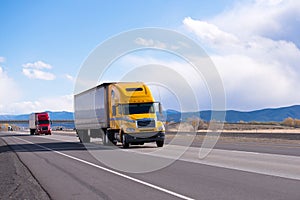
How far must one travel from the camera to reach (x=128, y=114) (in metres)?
26.3

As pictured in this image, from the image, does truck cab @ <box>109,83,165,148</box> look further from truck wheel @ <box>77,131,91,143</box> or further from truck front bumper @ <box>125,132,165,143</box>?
truck wheel @ <box>77,131,91,143</box>

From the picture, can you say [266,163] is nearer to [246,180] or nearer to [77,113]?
[246,180]

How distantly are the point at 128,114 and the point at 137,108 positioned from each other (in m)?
0.67

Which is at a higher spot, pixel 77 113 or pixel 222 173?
pixel 77 113

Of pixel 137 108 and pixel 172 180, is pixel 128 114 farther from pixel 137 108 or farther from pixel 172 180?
pixel 172 180

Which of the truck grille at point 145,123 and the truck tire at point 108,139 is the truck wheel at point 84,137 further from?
the truck grille at point 145,123

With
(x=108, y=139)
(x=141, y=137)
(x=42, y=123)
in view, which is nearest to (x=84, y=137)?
(x=108, y=139)

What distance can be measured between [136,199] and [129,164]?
7499 millimetres

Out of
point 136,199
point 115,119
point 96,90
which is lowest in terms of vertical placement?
point 136,199

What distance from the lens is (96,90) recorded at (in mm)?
31438

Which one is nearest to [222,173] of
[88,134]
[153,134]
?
[153,134]

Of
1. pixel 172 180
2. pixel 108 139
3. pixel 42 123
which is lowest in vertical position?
pixel 172 180

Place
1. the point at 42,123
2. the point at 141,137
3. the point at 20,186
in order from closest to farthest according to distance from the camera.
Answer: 1. the point at 20,186
2. the point at 141,137
3. the point at 42,123

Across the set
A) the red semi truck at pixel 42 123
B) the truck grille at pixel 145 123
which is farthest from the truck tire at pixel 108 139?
the red semi truck at pixel 42 123
